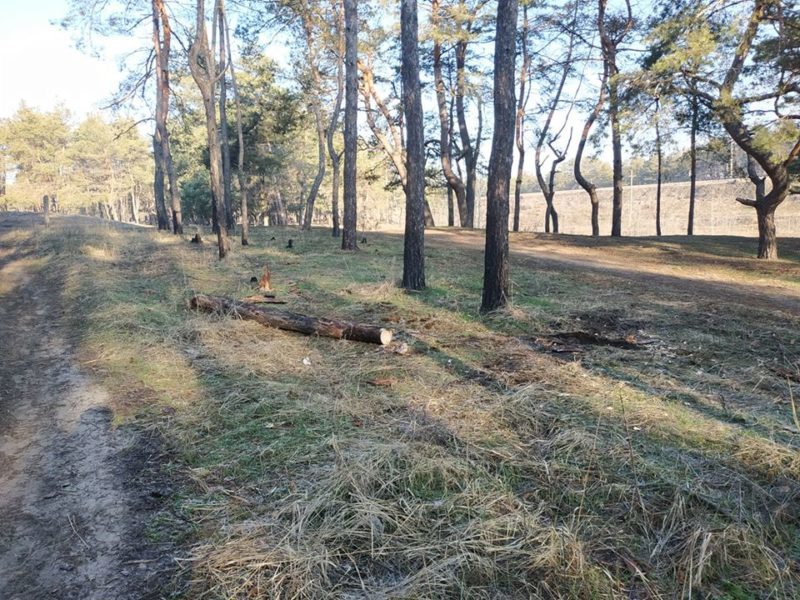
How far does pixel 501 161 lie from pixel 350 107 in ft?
24.2

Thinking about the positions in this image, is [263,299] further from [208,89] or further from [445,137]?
[445,137]

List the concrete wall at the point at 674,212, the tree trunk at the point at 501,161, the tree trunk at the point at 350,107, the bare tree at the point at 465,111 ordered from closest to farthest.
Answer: the tree trunk at the point at 501,161, the tree trunk at the point at 350,107, the bare tree at the point at 465,111, the concrete wall at the point at 674,212

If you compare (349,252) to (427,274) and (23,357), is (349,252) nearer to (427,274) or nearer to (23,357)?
(427,274)

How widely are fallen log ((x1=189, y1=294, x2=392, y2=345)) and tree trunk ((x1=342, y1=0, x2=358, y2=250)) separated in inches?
289

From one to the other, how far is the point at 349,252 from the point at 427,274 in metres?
3.81

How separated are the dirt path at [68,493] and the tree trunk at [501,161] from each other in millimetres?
5107

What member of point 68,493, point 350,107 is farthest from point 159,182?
point 68,493

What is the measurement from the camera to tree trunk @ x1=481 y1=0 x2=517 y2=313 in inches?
271

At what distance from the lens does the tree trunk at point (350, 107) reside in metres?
13.3

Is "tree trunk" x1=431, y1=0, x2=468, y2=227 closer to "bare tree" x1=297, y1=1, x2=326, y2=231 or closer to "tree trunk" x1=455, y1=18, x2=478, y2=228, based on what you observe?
"tree trunk" x1=455, y1=18, x2=478, y2=228

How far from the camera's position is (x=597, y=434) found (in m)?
3.50

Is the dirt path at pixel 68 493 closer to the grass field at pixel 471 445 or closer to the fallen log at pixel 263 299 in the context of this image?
the grass field at pixel 471 445

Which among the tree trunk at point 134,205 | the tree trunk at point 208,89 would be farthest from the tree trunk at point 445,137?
the tree trunk at point 134,205

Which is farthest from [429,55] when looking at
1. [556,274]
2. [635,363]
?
[635,363]
